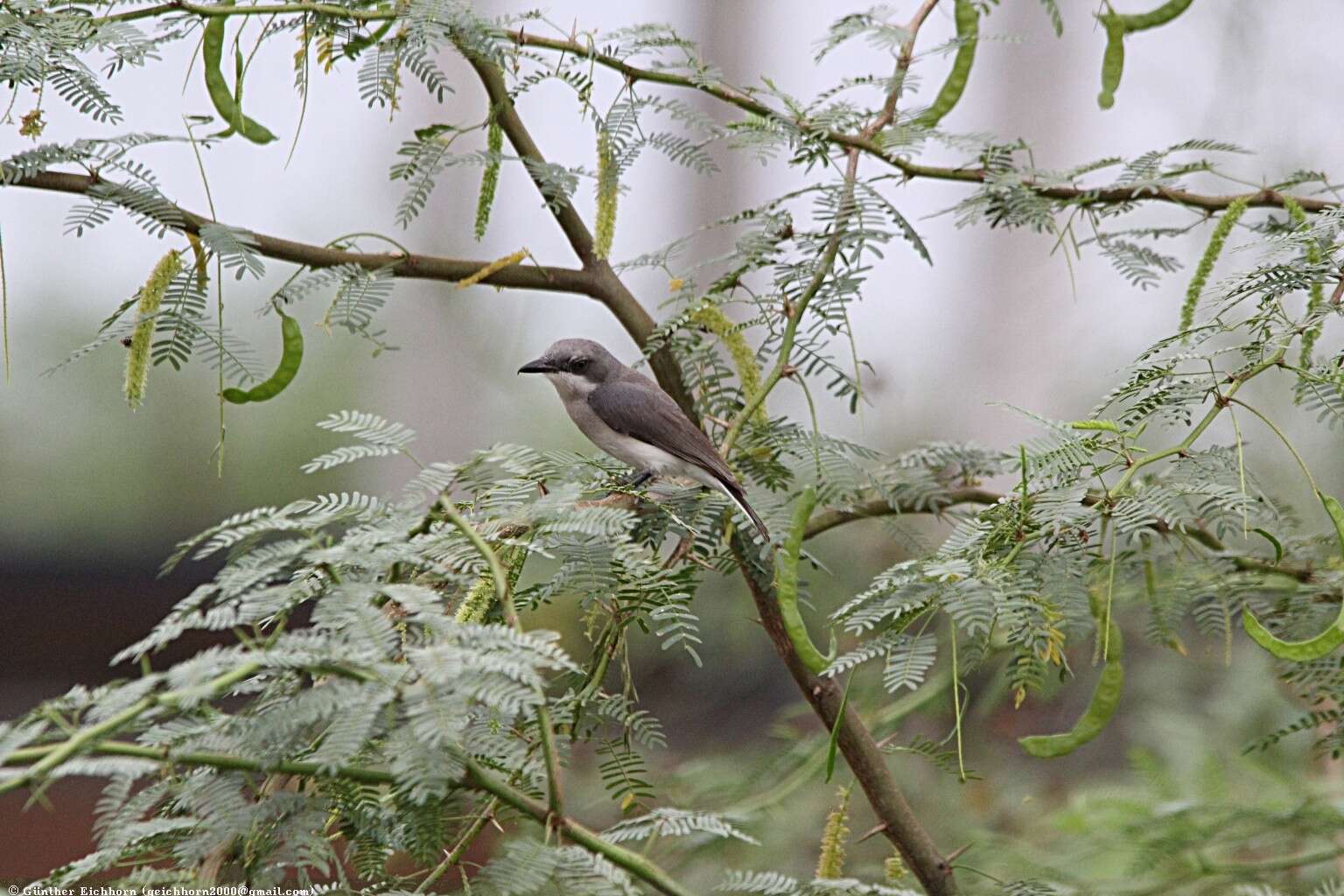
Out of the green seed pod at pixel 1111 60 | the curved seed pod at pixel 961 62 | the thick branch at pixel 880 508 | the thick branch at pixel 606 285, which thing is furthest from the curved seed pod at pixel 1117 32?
the thick branch at pixel 606 285

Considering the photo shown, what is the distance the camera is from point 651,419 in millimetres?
1815

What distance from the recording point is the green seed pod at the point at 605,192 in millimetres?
1334

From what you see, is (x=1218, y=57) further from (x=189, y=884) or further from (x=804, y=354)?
(x=189, y=884)

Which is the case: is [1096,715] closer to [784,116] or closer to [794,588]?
[794,588]

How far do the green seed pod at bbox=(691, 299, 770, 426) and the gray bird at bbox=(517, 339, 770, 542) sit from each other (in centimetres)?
12

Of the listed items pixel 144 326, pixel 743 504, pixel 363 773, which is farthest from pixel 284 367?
pixel 363 773

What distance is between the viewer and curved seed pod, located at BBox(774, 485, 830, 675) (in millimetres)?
1078

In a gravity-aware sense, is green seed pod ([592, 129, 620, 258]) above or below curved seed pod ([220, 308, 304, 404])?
above

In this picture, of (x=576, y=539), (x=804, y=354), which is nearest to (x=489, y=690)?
(x=576, y=539)

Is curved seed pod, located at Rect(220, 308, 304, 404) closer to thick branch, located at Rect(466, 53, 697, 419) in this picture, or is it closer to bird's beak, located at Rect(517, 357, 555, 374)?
thick branch, located at Rect(466, 53, 697, 419)

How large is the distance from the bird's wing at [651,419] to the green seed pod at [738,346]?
0.16 meters

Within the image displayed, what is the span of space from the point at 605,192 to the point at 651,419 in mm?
530

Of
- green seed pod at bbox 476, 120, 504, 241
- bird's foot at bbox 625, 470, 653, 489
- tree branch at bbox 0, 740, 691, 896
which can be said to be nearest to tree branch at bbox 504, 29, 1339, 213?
green seed pod at bbox 476, 120, 504, 241

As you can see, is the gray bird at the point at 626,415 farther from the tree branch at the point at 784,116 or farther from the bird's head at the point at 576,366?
the tree branch at the point at 784,116
